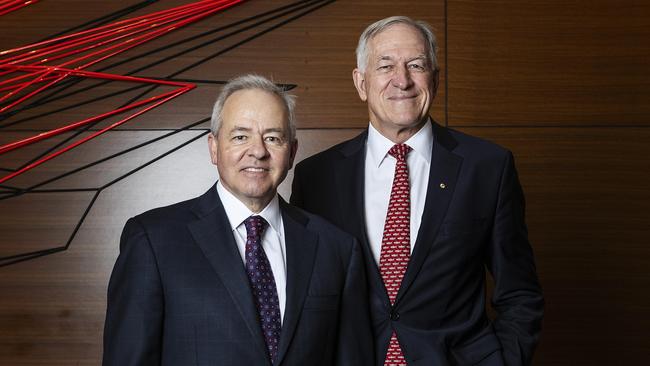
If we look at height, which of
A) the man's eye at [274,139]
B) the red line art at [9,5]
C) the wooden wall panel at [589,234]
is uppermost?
the red line art at [9,5]

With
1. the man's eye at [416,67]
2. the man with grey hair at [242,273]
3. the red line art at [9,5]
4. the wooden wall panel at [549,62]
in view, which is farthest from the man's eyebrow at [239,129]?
the red line art at [9,5]

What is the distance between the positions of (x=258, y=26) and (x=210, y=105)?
342 millimetres

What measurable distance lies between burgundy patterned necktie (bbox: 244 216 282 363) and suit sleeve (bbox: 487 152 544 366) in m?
0.63

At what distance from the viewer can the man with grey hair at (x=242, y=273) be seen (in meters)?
1.80

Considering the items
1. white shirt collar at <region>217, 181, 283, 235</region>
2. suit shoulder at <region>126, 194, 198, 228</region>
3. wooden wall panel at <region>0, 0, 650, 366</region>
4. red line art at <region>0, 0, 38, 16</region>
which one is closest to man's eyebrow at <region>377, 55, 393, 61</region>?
white shirt collar at <region>217, 181, 283, 235</region>

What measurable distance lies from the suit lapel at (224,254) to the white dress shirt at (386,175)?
423 millimetres

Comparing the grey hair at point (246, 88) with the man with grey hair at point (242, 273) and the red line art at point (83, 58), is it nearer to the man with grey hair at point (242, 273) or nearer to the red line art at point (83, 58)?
the man with grey hair at point (242, 273)

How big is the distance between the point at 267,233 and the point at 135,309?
342mm

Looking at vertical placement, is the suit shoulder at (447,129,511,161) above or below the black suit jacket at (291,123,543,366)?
above

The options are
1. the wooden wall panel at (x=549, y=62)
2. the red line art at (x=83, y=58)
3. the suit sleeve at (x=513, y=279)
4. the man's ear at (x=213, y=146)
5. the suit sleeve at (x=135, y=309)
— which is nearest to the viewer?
the suit sleeve at (x=135, y=309)

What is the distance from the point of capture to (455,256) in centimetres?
216

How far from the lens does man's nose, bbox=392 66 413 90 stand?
2180mm

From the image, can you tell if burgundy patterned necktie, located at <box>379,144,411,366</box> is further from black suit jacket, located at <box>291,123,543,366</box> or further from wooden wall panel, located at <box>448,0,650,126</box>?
wooden wall panel, located at <box>448,0,650,126</box>

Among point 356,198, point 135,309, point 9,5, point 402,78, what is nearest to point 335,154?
point 356,198
